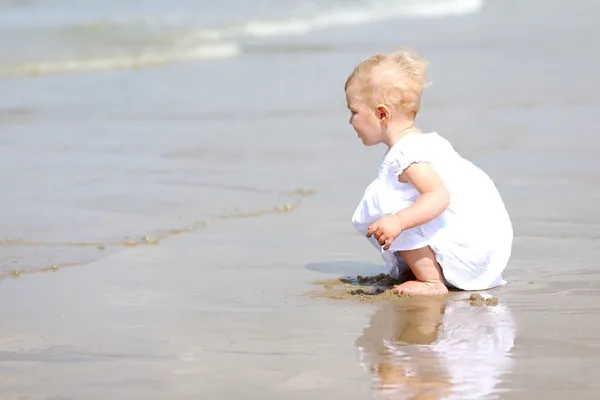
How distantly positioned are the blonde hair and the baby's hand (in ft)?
1.51

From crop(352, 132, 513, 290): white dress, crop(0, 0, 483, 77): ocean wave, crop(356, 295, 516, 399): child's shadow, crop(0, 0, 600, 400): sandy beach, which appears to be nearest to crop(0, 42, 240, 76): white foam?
crop(0, 0, 483, 77): ocean wave

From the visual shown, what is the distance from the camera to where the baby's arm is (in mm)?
3889

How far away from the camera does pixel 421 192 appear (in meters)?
3.98

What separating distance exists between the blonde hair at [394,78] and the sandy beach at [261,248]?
739 millimetres

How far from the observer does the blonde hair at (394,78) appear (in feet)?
13.2

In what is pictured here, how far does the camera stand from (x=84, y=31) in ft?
51.4

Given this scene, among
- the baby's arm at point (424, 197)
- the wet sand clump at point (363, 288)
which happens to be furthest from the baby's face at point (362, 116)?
the wet sand clump at point (363, 288)

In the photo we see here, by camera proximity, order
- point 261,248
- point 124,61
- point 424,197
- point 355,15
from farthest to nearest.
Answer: point 355,15
point 124,61
point 261,248
point 424,197

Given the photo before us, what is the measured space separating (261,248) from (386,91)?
3.38ft

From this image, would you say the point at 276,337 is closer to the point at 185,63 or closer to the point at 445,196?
the point at 445,196

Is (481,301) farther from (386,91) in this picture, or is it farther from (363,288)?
(386,91)

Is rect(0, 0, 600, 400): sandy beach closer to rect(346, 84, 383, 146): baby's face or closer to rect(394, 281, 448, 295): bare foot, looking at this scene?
rect(394, 281, 448, 295): bare foot

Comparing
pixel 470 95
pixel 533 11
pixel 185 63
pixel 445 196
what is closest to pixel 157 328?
pixel 445 196

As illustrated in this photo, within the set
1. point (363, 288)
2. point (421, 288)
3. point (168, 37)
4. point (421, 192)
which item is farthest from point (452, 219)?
point (168, 37)
